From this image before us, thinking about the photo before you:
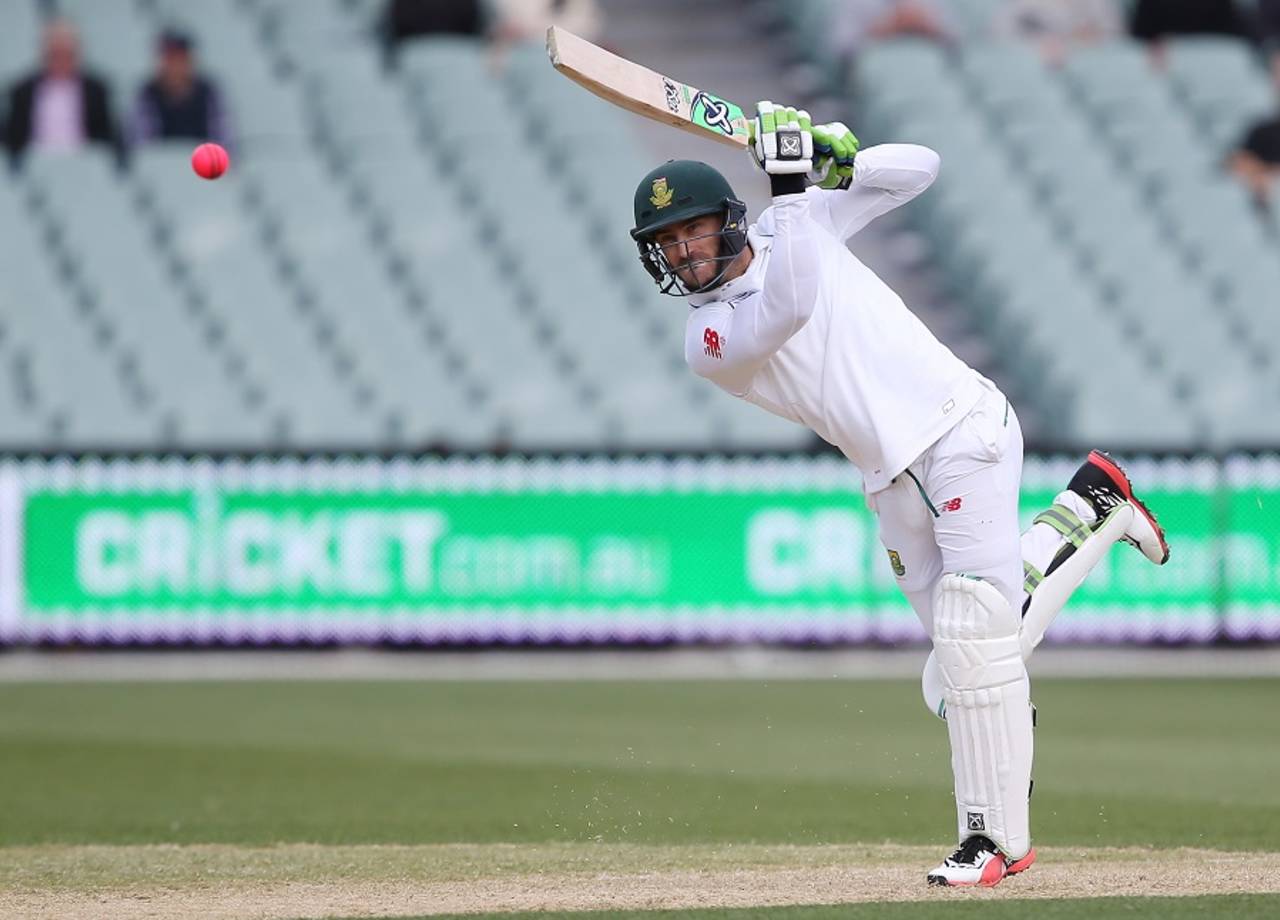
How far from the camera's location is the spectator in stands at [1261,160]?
1636 cm

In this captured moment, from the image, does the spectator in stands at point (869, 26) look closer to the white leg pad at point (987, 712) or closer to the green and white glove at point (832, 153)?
the green and white glove at point (832, 153)

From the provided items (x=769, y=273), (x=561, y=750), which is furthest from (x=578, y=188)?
(x=769, y=273)

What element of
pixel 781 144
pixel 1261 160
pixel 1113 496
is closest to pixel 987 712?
pixel 1113 496

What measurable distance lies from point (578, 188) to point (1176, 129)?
4693 mm

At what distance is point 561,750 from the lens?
9484mm

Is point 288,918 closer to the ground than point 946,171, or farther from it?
closer to the ground

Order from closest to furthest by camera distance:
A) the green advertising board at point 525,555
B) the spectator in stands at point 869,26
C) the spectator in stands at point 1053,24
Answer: the green advertising board at point 525,555, the spectator in stands at point 869,26, the spectator in stands at point 1053,24

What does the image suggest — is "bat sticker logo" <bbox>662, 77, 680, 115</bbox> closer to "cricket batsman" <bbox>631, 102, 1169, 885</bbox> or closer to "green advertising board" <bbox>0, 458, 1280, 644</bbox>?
"cricket batsman" <bbox>631, 102, 1169, 885</bbox>

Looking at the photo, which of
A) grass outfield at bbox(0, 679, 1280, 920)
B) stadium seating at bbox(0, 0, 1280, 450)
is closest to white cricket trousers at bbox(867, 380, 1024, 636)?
grass outfield at bbox(0, 679, 1280, 920)

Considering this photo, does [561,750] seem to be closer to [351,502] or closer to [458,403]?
[351,502]

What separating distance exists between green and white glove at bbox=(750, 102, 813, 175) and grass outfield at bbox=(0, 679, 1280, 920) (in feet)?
5.74

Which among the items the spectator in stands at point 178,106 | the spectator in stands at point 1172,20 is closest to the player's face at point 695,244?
the spectator in stands at point 178,106

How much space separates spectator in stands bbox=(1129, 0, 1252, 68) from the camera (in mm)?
17125

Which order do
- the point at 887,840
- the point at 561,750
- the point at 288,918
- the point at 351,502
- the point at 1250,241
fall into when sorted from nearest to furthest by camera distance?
the point at 288,918 → the point at 887,840 → the point at 561,750 → the point at 351,502 → the point at 1250,241
